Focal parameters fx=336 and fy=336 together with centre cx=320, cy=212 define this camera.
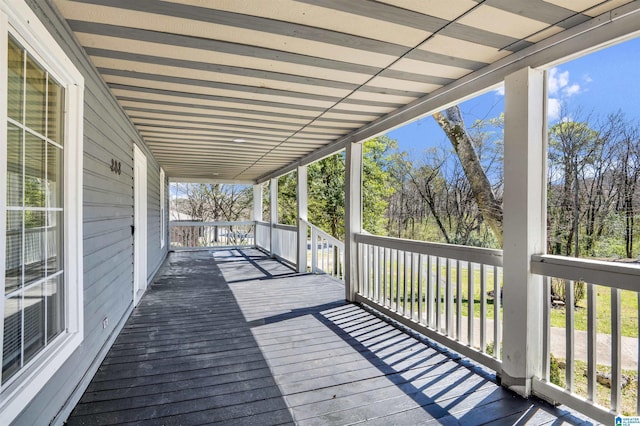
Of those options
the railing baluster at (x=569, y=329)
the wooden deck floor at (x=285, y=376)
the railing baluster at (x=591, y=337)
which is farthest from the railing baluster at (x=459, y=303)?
the railing baluster at (x=591, y=337)

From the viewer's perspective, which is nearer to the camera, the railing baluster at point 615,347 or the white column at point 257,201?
the railing baluster at point 615,347

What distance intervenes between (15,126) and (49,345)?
1.18 meters

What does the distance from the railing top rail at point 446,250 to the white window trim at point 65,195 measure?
288cm

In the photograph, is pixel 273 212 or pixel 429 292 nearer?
pixel 429 292

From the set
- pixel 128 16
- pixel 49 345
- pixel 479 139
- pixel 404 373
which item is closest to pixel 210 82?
pixel 128 16

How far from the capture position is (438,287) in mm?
3246

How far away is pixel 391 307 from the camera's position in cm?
393

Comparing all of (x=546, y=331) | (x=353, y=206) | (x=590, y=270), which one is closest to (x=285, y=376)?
(x=546, y=331)

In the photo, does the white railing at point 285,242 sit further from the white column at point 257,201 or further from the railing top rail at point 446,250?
the railing top rail at point 446,250

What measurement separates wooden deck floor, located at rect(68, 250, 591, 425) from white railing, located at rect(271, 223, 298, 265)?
3.23 m

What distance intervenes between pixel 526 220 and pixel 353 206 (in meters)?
2.58

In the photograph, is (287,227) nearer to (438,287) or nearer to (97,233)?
(438,287)

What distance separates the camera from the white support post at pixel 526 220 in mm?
2240

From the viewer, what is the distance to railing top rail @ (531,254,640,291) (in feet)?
5.85
